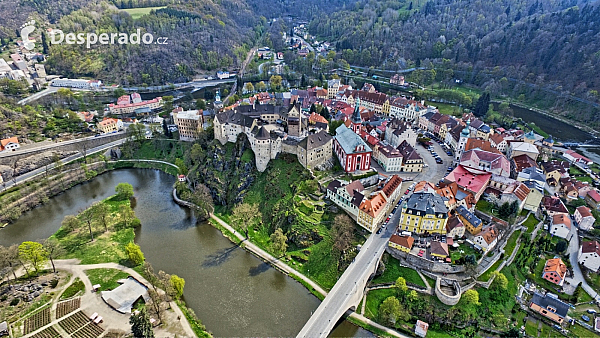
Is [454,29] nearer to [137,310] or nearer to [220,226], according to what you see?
[220,226]

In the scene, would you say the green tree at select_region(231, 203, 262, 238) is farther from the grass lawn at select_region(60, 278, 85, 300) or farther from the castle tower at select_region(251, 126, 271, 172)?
the grass lawn at select_region(60, 278, 85, 300)

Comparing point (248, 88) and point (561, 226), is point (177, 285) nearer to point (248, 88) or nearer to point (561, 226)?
point (561, 226)

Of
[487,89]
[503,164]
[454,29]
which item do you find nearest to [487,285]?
[503,164]

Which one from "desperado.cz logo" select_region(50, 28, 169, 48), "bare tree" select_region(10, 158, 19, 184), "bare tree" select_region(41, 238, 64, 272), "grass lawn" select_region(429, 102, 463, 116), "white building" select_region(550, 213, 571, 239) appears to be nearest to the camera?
"bare tree" select_region(41, 238, 64, 272)

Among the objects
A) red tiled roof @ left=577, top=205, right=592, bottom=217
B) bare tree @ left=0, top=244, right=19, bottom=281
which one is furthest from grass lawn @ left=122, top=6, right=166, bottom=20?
red tiled roof @ left=577, top=205, right=592, bottom=217

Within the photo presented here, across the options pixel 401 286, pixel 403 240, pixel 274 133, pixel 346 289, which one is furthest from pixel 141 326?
pixel 274 133

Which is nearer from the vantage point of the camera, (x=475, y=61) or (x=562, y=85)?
(x=562, y=85)

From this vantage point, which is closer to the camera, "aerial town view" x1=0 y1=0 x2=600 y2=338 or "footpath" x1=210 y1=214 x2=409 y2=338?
"footpath" x1=210 y1=214 x2=409 y2=338
